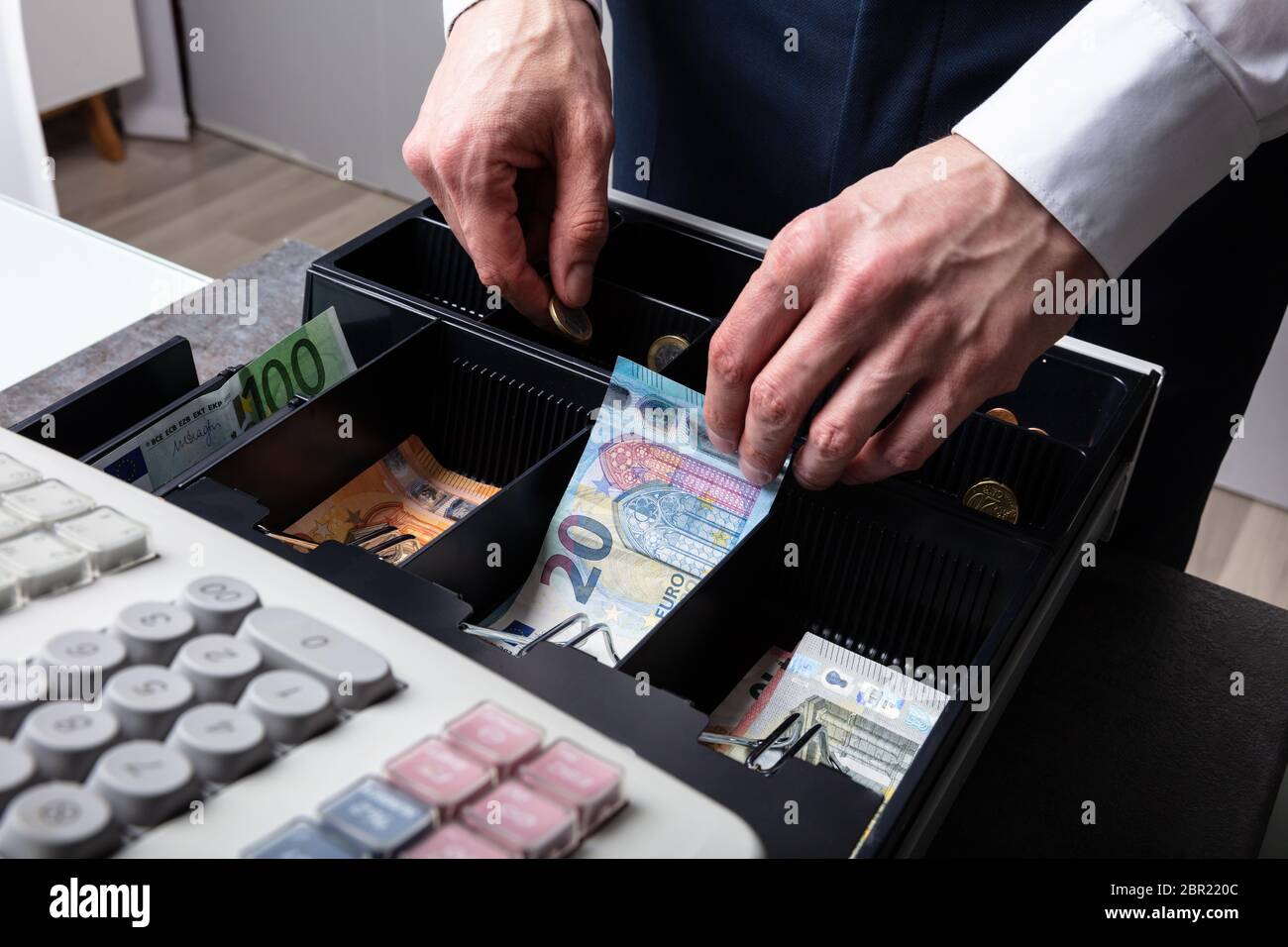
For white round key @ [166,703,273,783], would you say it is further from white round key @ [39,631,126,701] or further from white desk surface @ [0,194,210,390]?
white desk surface @ [0,194,210,390]

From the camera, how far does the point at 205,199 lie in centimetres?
289

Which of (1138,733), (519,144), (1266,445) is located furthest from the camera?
(1266,445)

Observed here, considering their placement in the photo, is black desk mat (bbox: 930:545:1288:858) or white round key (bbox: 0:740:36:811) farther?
black desk mat (bbox: 930:545:1288:858)

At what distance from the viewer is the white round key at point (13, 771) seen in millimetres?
328

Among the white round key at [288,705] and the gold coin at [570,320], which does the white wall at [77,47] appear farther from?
the white round key at [288,705]

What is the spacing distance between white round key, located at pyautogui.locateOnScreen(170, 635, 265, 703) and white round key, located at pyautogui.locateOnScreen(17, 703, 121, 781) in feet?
0.09

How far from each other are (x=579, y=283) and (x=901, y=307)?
0.88 ft

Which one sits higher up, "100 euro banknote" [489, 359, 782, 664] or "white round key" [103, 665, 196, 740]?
"white round key" [103, 665, 196, 740]

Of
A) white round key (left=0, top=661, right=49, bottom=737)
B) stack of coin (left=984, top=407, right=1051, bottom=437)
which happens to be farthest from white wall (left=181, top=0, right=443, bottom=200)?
white round key (left=0, top=661, right=49, bottom=737)

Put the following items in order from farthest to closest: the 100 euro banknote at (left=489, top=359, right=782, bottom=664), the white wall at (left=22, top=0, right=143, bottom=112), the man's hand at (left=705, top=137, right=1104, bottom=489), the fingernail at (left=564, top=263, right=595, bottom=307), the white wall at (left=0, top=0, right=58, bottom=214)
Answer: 1. the white wall at (left=22, top=0, right=143, bottom=112)
2. the white wall at (left=0, top=0, right=58, bottom=214)
3. the fingernail at (left=564, top=263, right=595, bottom=307)
4. the 100 euro banknote at (left=489, top=359, right=782, bottom=664)
5. the man's hand at (left=705, top=137, right=1104, bottom=489)

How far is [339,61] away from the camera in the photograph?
9.32ft

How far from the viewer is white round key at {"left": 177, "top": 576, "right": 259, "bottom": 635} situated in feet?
1.29

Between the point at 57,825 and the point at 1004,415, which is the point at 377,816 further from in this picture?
the point at 1004,415

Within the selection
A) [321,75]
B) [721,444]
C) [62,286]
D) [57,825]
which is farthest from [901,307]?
[321,75]
